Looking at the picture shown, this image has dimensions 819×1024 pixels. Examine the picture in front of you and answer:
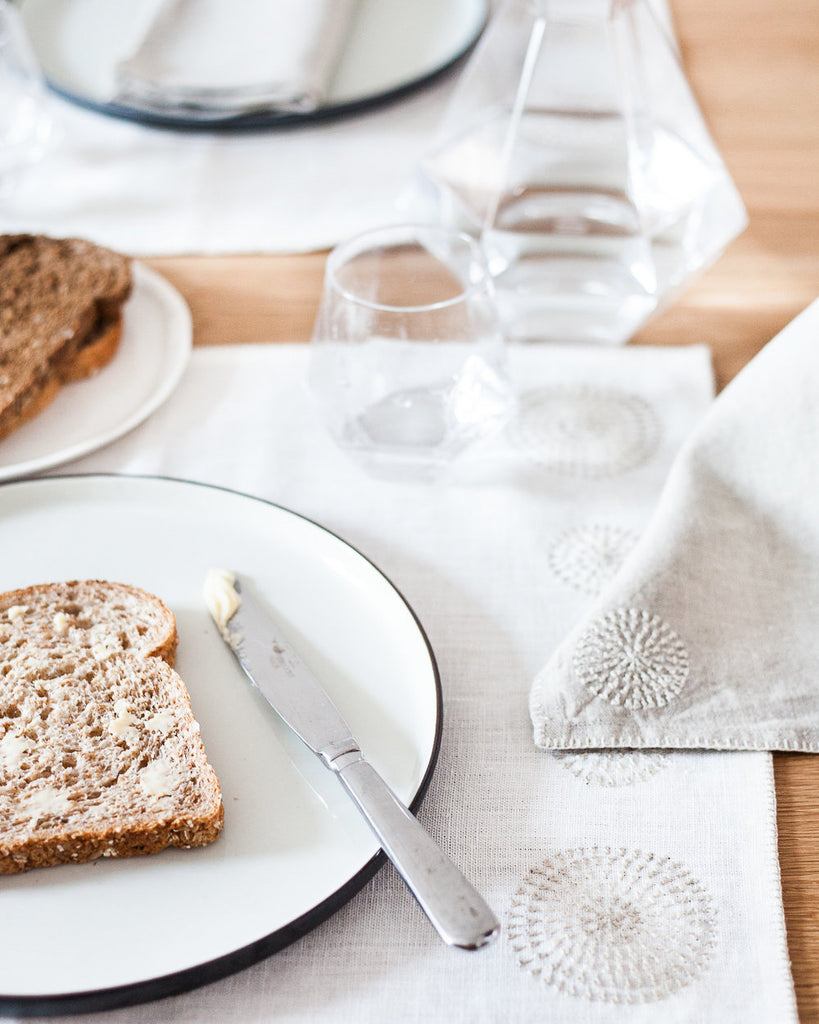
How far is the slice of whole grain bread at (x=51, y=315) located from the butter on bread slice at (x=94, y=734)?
0.25 meters

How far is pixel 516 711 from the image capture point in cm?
67

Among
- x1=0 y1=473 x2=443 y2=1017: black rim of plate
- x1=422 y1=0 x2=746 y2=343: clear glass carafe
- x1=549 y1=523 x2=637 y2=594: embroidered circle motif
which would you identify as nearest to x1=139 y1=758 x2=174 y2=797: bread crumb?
x1=0 y1=473 x2=443 y2=1017: black rim of plate

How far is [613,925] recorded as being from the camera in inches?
21.6

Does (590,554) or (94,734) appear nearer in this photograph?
(94,734)

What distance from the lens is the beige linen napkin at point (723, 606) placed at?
642 mm

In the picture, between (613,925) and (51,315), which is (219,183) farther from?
(613,925)

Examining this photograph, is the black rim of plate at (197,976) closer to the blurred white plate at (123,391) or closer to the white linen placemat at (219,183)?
the blurred white plate at (123,391)

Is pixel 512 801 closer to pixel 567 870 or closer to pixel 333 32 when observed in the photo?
pixel 567 870

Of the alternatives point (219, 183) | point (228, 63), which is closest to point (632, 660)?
point (219, 183)

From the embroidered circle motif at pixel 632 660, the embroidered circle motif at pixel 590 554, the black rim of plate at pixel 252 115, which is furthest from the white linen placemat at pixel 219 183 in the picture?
the embroidered circle motif at pixel 632 660

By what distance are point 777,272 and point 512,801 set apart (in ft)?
2.33

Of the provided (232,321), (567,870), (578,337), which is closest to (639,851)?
(567,870)

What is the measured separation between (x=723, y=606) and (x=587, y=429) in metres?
0.24

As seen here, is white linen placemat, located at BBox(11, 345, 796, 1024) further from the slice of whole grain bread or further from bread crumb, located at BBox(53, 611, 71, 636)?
bread crumb, located at BBox(53, 611, 71, 636)
